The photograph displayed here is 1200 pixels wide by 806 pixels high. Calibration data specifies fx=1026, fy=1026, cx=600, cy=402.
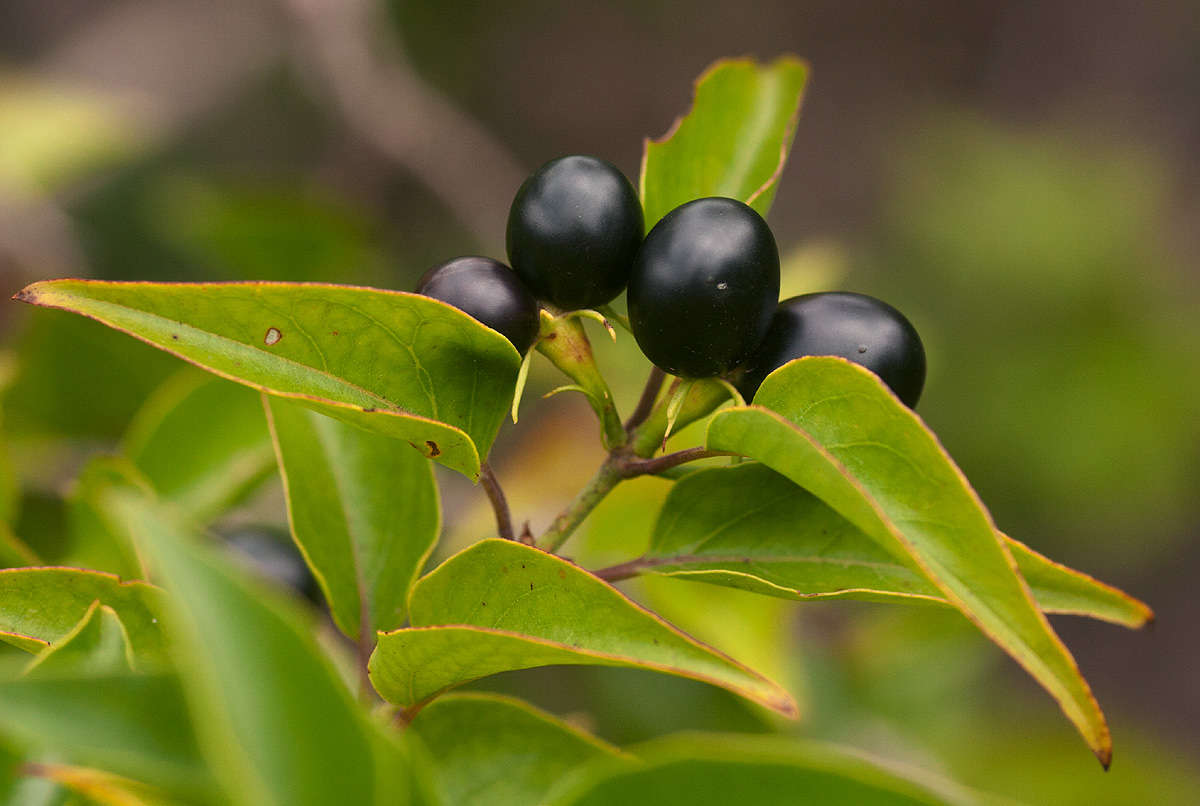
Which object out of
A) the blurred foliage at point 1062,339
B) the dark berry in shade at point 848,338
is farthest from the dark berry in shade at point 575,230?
the blurred foliage at point 1062,339

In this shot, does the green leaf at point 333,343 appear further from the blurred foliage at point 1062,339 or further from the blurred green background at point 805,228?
the blurred foliage at point 1062,339

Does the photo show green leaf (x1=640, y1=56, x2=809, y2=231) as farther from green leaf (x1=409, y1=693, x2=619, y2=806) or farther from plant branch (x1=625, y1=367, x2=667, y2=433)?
green leaf (x1=409, y1=693, x2=619, y2=806)

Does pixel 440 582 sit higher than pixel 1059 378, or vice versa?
pixel 440 582

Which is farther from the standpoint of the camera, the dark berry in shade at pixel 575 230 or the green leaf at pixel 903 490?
the dark berry in shade at pixel 575 230

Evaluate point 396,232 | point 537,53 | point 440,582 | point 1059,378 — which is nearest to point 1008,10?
point 537,53

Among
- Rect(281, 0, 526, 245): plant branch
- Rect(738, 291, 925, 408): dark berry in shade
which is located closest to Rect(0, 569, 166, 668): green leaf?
Rect(738, 291, 925, 408): dark berry in shade

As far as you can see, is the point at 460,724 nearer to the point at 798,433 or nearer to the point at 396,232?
the point at 798,433
